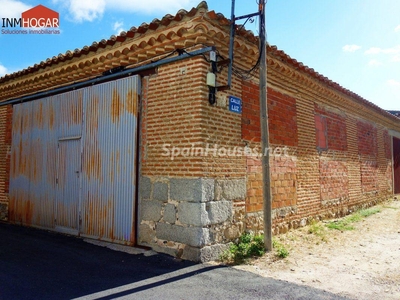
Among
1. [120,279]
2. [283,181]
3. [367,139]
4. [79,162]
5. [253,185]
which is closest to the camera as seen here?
[120,279]

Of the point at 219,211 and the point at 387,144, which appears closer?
the point at 219,211

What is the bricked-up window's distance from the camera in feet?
27.0

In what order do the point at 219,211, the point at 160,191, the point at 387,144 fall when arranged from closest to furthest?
the point at 219,211 < the point at 160,191 < the point at 387,144

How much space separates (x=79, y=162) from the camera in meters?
6.35

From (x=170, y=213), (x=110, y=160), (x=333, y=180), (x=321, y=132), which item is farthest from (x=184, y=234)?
(x=333, y=180)

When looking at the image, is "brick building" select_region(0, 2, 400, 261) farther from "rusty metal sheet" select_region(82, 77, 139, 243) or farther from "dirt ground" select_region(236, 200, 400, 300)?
"dirt ground" select_region(236, 200, 400, 300)

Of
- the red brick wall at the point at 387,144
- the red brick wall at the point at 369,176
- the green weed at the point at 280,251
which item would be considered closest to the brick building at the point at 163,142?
the green weed at the point at 280,251

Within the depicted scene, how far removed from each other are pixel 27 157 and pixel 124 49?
4074 mm

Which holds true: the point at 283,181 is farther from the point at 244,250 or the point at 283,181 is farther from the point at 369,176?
the point at 369,176

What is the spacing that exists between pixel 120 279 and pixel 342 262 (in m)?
3.50

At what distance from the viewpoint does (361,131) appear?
1083cm

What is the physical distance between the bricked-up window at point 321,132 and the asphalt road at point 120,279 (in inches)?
201

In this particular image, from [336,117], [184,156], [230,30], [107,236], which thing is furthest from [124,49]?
[336,117]

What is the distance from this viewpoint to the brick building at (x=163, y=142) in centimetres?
489
